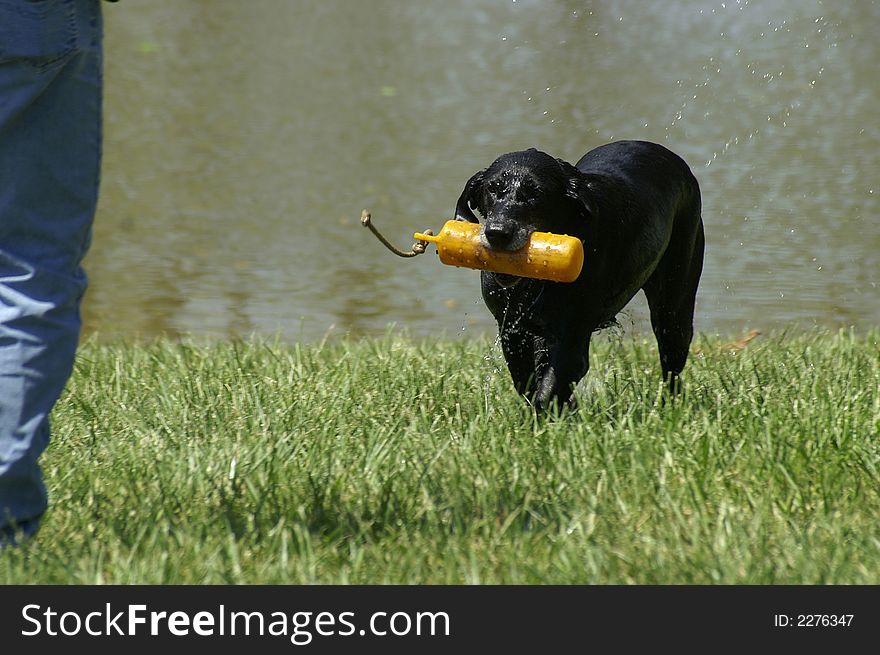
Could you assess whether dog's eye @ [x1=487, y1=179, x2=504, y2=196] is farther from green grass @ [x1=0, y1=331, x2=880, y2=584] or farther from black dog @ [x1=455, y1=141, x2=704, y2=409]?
green grass @ [x1=0, y1=331, x2=880, y2=584]

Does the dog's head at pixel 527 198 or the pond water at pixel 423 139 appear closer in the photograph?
the dog's head at pixel 527 198

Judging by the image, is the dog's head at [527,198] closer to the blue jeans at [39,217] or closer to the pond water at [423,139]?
the blue jeans at [39,217]

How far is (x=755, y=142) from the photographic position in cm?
1252

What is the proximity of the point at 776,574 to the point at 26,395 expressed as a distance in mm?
1763

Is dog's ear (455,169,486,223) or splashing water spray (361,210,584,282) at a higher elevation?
dog's ear (455,169,486,223)

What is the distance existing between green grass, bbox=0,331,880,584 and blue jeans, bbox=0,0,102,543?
0.31 meters

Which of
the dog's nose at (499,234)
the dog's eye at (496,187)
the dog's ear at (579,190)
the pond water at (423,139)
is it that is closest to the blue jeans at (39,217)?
the dog's nose at (499,234)

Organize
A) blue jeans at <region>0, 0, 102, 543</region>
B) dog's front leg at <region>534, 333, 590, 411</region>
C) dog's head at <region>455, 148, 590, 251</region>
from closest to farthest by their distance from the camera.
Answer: blue jeans at <region>0, 0, 102, 543</region> < dog's head at <region>455, 148, 590, 251</region> < dog's front leg at <region>534, 333, 590, 411</region>

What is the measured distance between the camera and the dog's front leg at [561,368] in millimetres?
4285

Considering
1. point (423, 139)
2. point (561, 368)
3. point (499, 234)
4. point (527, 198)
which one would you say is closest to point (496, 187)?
point (527, 198)

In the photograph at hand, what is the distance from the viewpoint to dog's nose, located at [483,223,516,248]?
3.96 meters

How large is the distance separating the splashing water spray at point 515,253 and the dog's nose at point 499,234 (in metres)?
0.03

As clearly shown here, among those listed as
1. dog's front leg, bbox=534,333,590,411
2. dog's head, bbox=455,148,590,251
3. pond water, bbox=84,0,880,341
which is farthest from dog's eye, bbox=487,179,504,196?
pond water, bbox=84,0,880,341

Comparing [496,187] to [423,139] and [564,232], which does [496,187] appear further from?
[423,139]
